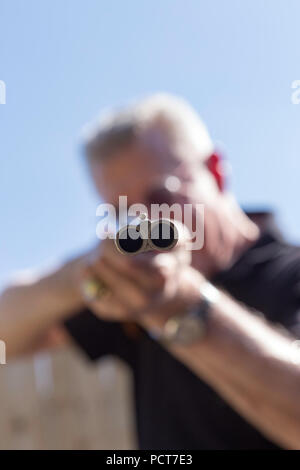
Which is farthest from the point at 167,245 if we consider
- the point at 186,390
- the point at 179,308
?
the point at 186,390

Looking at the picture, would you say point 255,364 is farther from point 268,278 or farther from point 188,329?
point 268,278

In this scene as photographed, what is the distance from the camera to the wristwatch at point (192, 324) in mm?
876

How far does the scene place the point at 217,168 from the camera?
1.38 meters

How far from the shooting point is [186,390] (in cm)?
118

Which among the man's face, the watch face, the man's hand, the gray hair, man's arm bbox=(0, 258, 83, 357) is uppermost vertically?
the gray hair

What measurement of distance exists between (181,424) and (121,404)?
118 cm

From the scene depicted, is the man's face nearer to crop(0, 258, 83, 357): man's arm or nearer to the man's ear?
the man's ear

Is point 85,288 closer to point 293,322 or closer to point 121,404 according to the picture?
point 293,322

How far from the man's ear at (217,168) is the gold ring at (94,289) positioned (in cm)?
44

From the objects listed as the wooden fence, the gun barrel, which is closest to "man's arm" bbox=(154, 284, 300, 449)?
the gun barrel

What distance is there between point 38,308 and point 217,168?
52 cm

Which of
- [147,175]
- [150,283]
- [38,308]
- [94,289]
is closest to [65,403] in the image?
[38,308]

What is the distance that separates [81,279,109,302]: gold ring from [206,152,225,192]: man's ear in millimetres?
438

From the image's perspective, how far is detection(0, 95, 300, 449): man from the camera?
0.88 metres
